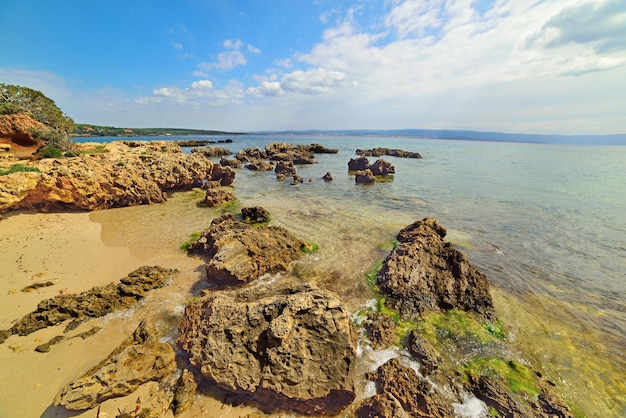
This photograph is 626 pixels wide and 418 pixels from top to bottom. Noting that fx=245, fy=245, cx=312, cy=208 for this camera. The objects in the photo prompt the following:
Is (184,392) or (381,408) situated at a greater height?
(381,408)

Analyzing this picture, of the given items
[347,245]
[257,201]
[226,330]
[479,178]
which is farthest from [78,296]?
[479,178]

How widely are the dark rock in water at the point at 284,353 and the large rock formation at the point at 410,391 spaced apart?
0.96 meters

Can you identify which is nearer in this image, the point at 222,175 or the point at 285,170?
the point at 222,175

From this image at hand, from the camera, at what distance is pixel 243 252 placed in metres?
9.35

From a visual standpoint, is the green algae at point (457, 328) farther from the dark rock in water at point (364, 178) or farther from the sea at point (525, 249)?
the dark rock in water at point (364, 178)

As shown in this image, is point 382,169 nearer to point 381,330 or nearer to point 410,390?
point 381,330

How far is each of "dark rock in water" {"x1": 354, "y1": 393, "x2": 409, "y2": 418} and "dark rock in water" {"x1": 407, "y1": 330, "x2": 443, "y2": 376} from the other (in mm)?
1570

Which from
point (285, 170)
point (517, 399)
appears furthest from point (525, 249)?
point (285, 170)

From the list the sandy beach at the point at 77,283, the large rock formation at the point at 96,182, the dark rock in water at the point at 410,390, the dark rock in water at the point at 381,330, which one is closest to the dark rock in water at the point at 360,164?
the large rock formation at the point at 96,182

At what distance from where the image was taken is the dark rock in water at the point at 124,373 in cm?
453

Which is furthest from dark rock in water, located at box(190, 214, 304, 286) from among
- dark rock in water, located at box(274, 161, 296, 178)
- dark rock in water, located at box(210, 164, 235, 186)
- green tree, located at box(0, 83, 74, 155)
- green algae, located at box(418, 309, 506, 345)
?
dark rock in water, located at box(274, 161, 296, 178)

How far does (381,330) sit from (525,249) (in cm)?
1074

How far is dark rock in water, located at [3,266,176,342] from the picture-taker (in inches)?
258

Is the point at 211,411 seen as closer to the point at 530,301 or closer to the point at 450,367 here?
the point at 450,367
